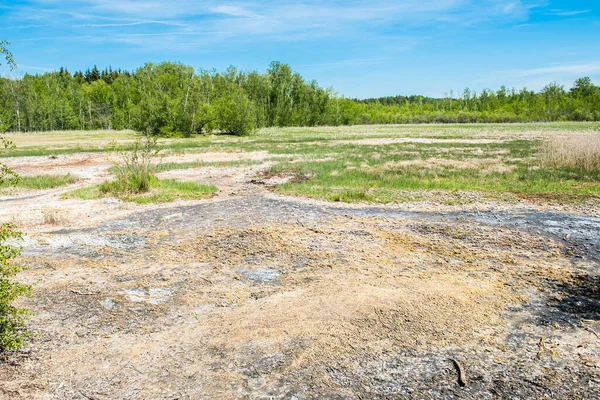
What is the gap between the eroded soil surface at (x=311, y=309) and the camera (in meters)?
4.66

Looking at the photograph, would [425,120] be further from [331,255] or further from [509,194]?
[331,255]

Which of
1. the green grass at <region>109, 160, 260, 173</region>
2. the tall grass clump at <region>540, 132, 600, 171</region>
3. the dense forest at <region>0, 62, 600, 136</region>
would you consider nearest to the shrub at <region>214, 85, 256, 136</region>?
the dense forest at <region>0, 62, 600, 136</region>

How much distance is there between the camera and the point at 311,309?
613 centimetres

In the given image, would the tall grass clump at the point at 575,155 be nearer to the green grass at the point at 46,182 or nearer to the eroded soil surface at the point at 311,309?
the eroded soil surface at the point at 311,309

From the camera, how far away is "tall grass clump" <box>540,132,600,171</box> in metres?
20.0

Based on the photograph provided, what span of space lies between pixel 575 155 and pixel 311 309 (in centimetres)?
1983

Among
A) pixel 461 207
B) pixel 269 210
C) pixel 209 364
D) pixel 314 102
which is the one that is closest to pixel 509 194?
pixel 461 207

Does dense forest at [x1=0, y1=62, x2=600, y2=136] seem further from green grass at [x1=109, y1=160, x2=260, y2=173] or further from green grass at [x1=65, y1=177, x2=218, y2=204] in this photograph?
green grass at [x1=65, y1=177, x2=218, y2=204]

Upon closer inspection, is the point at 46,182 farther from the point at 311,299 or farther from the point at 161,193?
the point at 311,299

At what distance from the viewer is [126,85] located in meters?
101

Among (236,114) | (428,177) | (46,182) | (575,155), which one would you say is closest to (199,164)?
(46,182)

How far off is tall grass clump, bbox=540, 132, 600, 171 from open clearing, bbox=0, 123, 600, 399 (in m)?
7.31

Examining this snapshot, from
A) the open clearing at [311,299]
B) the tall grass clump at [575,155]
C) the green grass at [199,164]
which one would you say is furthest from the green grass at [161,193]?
the tall grass clump at [575,155]

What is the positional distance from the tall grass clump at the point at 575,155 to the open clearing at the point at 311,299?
24.0 feet
